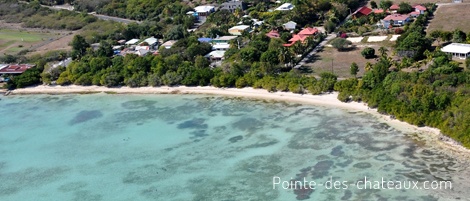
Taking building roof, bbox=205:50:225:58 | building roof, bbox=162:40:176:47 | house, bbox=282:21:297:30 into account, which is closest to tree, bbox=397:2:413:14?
house, bbox=282:21:297:30

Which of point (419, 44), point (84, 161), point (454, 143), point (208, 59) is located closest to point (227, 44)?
point (208, 59)

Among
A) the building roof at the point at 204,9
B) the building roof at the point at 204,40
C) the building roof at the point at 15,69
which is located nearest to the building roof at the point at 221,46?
the building roof at the point at 204,40

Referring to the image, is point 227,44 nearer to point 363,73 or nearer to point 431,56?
point 363,73

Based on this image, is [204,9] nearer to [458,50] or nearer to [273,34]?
[273,34]

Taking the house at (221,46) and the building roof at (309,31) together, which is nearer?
the house at (221,46)

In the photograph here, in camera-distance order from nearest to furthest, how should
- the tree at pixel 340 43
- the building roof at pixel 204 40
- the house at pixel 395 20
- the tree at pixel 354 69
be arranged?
the tree at pixel 354 69, the tree at pixel 340 43, the house at pixel 395 20, the building roof at pixel 204 40

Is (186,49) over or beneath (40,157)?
over

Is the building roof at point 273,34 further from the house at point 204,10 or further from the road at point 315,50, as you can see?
the house at point 204,10

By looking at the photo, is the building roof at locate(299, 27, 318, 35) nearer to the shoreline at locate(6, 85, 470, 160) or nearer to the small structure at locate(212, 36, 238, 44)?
→ the small structure at locate(212, 36, 238, 44)
